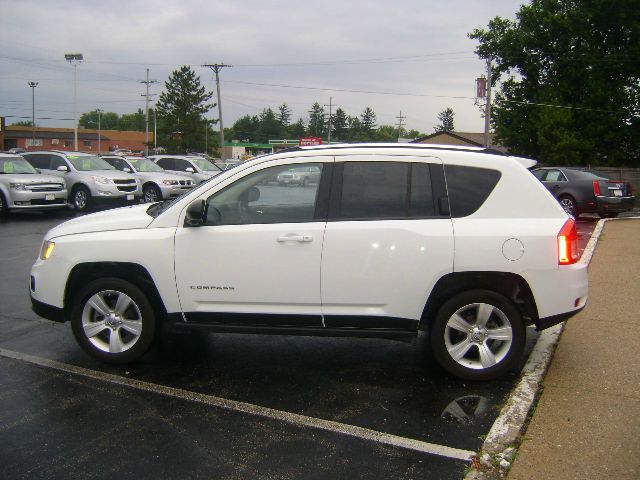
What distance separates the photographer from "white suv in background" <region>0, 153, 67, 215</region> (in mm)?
16062

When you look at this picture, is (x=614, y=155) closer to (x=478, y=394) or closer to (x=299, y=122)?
(x=478, y=394)

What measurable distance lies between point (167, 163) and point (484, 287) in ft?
68.2

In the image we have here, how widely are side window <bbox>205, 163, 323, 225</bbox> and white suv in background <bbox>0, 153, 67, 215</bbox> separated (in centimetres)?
1344

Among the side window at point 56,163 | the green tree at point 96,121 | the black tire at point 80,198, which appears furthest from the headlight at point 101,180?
the green tree at point 96,121

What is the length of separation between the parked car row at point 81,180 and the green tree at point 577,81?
25.3m

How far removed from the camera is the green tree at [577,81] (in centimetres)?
3716

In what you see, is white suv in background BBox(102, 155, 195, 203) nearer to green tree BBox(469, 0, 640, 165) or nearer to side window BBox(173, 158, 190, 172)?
side window BBox(173, 158, 190, 172)

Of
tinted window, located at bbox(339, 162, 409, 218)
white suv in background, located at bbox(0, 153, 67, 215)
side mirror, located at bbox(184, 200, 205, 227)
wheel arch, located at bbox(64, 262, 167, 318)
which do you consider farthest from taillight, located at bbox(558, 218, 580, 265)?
white suv in background, located at bbox(0, 153, 67, 215)

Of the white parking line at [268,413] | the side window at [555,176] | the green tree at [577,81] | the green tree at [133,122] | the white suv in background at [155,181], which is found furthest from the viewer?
the green tree at [133,122]

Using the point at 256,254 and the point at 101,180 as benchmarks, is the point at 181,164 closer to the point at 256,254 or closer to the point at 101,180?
the point at 101,180

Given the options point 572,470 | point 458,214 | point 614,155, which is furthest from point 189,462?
point 614,155

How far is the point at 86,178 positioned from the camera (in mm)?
18141

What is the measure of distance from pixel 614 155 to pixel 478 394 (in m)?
38.5

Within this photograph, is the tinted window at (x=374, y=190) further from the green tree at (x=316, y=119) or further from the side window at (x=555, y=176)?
the green tree at (x=316, y=119)
